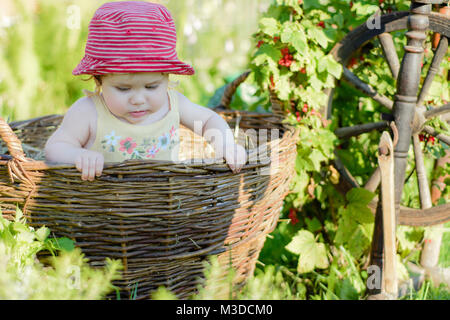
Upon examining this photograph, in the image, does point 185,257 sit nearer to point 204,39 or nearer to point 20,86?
point 20,86

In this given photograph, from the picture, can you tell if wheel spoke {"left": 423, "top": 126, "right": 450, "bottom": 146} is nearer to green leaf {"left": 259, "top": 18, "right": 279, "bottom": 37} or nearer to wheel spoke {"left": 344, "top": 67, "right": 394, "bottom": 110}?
wheel spoke {"left": 344, "top": 67, "right": 394, "bottom": 110}

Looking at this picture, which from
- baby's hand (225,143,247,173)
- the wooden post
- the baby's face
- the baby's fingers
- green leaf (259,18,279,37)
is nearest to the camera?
the baby's fingers

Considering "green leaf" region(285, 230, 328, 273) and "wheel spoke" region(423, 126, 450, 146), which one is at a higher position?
"wheel spoke" region(423, 126, 450, 146)

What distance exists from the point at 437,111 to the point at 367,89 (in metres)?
0.29

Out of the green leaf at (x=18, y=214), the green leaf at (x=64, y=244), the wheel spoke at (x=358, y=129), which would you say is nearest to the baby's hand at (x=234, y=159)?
the green leaf at (x=64, y=244)

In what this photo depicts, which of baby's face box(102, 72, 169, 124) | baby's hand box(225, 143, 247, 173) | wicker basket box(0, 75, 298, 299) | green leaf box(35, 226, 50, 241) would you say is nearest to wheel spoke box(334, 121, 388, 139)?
wicker basket box(0, 75, 298, 299)

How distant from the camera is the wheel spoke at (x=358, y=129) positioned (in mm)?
2002

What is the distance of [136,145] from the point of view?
1.80 m

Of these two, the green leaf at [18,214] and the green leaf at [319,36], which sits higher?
the green leaf at [319,36]

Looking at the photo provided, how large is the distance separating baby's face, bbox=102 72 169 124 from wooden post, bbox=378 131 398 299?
0.79m

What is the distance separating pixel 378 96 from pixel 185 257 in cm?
105

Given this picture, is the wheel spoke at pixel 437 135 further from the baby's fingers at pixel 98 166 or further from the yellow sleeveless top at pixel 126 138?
the baby's fingers at pixel 98 166

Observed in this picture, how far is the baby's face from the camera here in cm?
161
